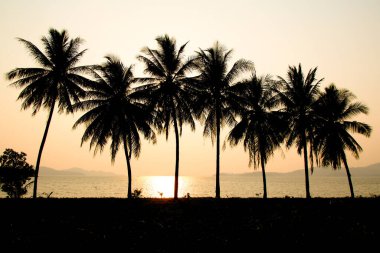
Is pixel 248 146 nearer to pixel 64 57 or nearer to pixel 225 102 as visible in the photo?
pixel 225 102

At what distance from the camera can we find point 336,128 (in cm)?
3222

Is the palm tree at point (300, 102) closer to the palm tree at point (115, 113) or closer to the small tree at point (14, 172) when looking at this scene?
the palm tree at point (115, 113)

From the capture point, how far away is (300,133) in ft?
105

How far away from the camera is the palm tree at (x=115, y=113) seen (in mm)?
29547

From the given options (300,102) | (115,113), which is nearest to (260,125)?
(300,102)

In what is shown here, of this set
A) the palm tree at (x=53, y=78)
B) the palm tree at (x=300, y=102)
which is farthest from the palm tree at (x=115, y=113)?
the palm tree at (x=300, y=102)

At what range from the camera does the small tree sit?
3206 centimetres
